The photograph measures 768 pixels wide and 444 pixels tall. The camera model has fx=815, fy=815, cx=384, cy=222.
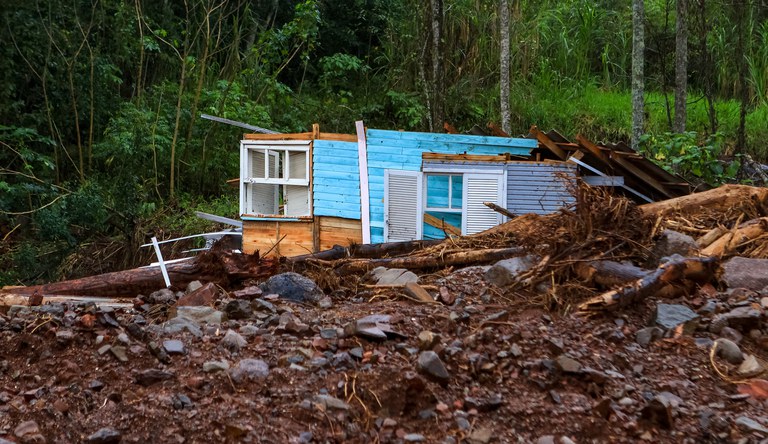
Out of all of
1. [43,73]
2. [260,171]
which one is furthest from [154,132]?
[260,171]

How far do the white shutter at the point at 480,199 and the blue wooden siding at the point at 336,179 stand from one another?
4.99 ft

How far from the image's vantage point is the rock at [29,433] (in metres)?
3.99

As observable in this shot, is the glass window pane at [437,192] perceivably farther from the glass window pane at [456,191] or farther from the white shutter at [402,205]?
the white shutter at [402,205]

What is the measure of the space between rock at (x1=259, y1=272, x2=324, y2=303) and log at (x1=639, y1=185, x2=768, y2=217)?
3.66 meters

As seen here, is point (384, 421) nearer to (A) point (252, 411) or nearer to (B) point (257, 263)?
(A) point (252, 411)

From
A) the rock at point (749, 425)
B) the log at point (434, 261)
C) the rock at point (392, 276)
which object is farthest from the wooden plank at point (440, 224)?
the rock at point (749, 425)

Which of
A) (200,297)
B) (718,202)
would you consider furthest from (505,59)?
(200,297)

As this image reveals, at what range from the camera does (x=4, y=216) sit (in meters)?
13.8

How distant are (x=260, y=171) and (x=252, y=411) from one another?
752cm

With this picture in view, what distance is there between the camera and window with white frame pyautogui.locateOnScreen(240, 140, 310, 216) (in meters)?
11.1

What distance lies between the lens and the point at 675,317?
217 inches

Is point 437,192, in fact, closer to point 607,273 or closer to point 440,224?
point 440,224

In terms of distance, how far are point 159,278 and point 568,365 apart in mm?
4718

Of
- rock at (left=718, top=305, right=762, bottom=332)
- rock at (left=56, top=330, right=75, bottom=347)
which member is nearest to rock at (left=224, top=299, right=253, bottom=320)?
rock at (left=56, top=330, right=75, bottom=347)
